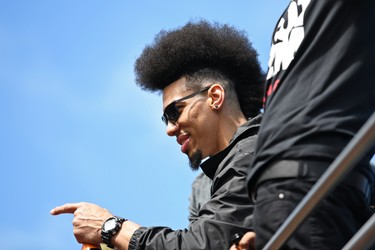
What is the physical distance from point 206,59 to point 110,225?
1.39 metres

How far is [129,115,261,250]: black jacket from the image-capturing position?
3326mm

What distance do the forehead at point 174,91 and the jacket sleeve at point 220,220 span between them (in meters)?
0.87

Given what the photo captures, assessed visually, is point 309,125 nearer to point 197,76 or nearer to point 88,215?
point 88,215

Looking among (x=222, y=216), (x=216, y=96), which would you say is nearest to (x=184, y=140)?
(x=216, y=96)

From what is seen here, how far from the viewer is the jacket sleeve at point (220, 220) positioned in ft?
10.9

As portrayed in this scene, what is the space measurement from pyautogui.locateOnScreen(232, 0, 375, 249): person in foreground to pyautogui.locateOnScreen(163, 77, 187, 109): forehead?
80.6 inches

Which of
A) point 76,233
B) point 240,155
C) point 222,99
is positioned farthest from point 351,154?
point 222,99

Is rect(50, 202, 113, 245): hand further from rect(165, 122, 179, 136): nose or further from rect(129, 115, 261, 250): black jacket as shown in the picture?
rect(165, 122, 179, 136): nose

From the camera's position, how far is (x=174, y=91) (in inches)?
175

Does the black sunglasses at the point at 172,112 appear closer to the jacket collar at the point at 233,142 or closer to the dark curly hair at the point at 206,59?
the dark curly hair at the point at 206,59

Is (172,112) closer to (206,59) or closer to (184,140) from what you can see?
(184,140)

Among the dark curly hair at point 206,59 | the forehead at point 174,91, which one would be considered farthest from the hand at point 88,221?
the dark curly hair at point 206,59

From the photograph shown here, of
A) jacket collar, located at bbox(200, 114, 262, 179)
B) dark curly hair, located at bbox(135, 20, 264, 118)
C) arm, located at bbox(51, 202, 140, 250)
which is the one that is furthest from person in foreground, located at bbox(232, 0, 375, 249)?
dark curly hair, located at bbox(135, 20, 264, 118)

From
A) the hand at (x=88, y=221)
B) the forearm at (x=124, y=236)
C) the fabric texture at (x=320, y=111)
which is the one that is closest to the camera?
A: the fabric texture at (x=320, y=111)
